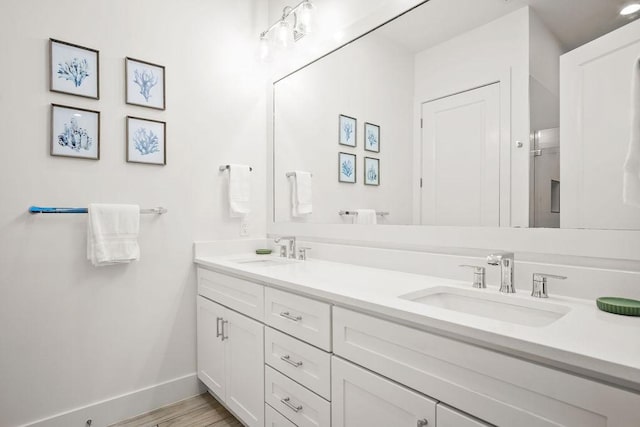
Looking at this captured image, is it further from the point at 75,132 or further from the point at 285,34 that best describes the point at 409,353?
the point at 285,34

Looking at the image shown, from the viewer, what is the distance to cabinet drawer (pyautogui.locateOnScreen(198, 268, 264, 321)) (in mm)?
1578

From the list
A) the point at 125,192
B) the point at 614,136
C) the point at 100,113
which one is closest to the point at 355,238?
the point at 614,136

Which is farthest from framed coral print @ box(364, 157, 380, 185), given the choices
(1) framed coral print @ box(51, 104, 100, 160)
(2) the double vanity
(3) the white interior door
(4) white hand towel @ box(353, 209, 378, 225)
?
(1) framed coral print @ box(51, 104, 100, 160)

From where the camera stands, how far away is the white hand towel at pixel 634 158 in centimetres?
93

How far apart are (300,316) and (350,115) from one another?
1147 millimetres

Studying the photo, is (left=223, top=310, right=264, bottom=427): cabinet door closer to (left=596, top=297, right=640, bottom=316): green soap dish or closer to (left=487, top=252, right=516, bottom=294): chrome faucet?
(left=487, top=252, right=516, bottom=294): chrome faucet

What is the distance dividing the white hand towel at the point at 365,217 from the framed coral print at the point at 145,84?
4.24 feet

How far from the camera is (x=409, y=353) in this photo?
951 mm

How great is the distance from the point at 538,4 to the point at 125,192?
6.74 feet

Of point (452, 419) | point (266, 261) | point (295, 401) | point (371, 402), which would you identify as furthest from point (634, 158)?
point (266, 261)

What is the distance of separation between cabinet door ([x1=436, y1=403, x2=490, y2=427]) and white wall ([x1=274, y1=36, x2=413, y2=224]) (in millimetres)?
886

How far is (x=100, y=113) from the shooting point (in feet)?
5.97

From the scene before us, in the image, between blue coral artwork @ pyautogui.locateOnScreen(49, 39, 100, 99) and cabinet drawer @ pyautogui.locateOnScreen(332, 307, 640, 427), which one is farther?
blue coral artwork @ pyautogui.locateOnScreen(49, 39, 100, 99)

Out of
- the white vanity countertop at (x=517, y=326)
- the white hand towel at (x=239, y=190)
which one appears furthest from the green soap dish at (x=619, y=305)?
the white hand towel at (x=239, y=190)
